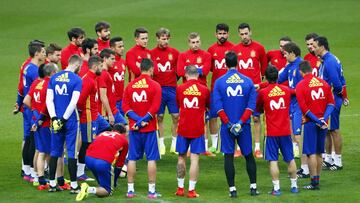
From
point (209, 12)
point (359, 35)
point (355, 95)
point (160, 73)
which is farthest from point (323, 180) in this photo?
point (209, 12)

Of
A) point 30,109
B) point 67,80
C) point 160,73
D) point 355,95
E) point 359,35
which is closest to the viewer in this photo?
point 67,80

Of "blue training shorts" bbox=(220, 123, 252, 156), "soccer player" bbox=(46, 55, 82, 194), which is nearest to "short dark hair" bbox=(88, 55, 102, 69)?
"soccer player" bbox=(46, 55, 82, 194)

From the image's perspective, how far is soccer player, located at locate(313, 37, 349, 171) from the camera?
17.8m

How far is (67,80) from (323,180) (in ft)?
17.1

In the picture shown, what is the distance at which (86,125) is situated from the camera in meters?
16.8

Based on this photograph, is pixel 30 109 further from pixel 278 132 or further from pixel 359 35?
pixel 359 35

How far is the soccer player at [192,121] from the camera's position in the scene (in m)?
16.1

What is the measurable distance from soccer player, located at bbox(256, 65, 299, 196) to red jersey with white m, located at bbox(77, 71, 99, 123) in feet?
9.93

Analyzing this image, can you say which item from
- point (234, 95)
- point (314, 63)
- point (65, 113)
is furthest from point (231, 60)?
point (314, 63)

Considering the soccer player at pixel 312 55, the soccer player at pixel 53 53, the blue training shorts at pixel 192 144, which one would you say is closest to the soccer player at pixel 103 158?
the blue training shorts at pixel 192 144

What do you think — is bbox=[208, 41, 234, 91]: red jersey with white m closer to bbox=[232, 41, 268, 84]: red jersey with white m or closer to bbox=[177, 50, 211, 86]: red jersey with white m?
bbox=[232, 41, 268, 84]: red jersey with white m

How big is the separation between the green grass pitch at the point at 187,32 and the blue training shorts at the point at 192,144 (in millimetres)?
802

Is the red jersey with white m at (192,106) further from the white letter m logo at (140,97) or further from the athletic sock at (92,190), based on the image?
the athletic sock at (92,190)

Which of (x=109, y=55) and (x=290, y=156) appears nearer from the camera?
(x=290, y=156)
